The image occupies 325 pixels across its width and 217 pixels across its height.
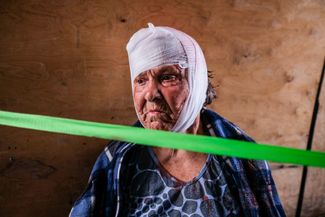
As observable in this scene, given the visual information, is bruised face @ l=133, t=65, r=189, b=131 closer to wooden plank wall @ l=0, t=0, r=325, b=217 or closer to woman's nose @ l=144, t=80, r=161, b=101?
woman's nose @ l=144, t=80, r=161, b=101

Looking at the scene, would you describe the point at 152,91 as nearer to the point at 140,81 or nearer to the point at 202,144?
the point at 140,81

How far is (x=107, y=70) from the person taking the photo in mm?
1902

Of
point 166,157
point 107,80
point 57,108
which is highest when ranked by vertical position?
point 107,80

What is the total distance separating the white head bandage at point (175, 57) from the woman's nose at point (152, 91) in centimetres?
8

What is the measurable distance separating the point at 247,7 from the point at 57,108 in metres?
1.24

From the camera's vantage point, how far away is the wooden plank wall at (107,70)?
5.74 feet

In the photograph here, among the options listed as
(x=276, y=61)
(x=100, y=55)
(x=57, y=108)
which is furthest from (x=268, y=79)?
(x=57, y=108)

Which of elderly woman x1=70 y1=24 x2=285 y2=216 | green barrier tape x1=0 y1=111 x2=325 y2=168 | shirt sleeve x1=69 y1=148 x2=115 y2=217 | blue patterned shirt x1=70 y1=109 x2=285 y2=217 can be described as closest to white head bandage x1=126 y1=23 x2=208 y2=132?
elderly woman x1=70 y1=24 x2=285 y2=216

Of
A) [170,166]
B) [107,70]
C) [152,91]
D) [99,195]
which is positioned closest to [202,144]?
[152,91]

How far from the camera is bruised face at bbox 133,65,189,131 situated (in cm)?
161

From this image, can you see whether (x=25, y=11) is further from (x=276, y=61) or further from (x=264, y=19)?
(x=276, y=61)

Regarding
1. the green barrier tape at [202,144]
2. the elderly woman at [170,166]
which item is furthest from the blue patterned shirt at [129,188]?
the green barrier tape at [202,144]

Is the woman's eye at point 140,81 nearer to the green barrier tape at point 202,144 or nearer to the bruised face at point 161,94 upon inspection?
the bruised face at point 161,94

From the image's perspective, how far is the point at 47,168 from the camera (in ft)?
6.42
